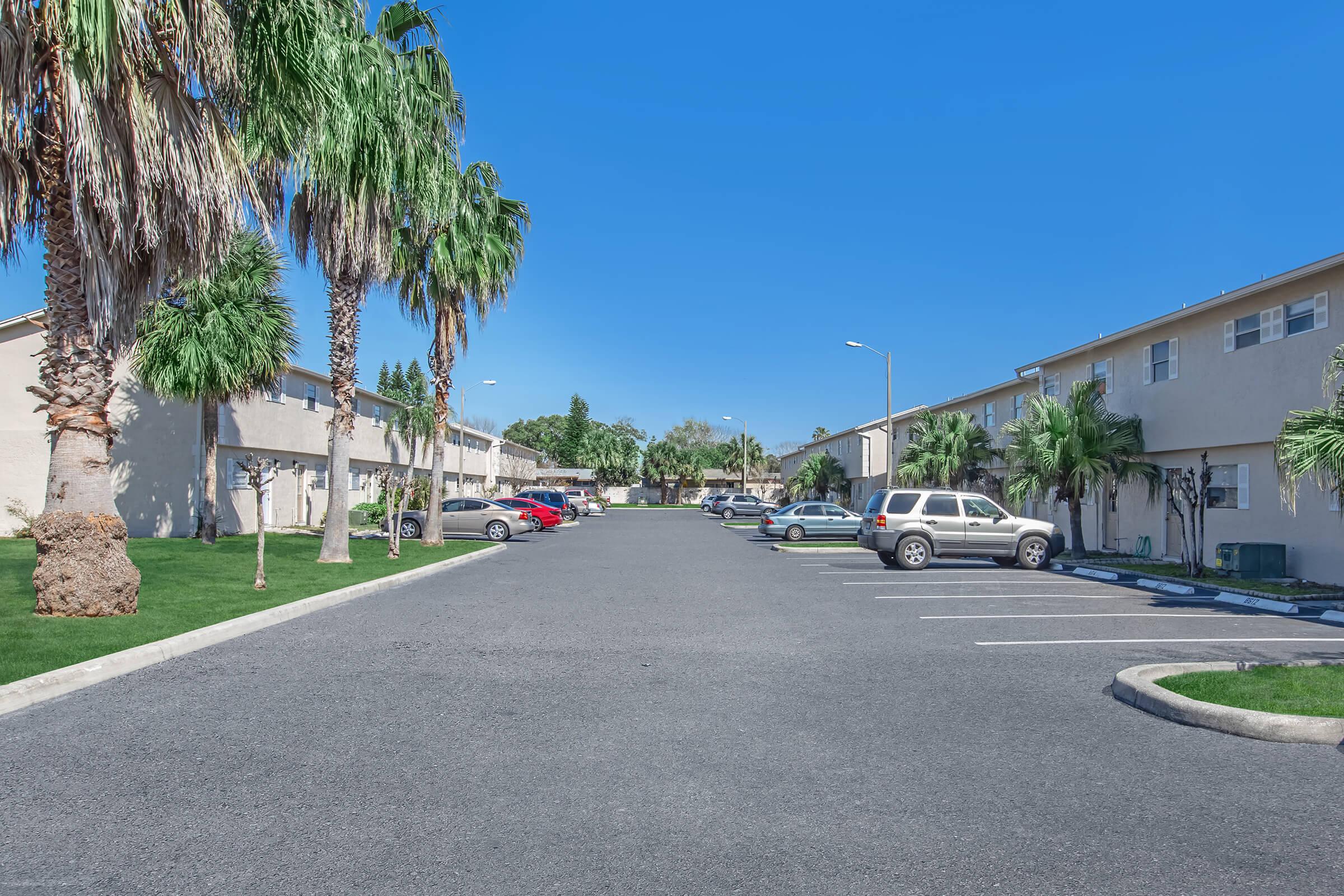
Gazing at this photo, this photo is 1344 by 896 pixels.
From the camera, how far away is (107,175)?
10.0 metres

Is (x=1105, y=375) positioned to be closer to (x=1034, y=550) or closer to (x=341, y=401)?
(x=1034, y=550)

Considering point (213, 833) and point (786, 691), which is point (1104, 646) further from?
point (213, 833)

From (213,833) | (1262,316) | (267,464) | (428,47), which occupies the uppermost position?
(428,47)

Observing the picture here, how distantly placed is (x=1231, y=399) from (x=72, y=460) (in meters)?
20.6

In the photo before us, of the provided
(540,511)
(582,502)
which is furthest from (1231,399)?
(582,502)

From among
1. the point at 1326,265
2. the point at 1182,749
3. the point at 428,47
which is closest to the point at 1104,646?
the point at 1182,749

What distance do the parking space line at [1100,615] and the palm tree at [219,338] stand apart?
61.8ft

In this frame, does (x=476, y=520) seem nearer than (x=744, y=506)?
Yes

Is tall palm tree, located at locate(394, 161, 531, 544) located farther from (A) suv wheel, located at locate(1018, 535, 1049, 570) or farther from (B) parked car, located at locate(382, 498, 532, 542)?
(A) suv wheel, located at locate(1018, 535, 1049, 570)

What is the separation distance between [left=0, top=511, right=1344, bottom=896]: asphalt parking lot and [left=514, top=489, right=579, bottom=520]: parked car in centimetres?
3250

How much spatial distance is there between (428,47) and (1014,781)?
20.3m

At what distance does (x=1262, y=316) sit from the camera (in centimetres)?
1822

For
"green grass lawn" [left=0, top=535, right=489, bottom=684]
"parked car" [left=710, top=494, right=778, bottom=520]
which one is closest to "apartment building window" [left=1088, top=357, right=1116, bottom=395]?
"green grass lawn" [left=0, top=535, right=489, bottom=684]

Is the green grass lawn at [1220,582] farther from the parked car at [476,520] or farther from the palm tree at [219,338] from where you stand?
the palm tree at [219,338]
